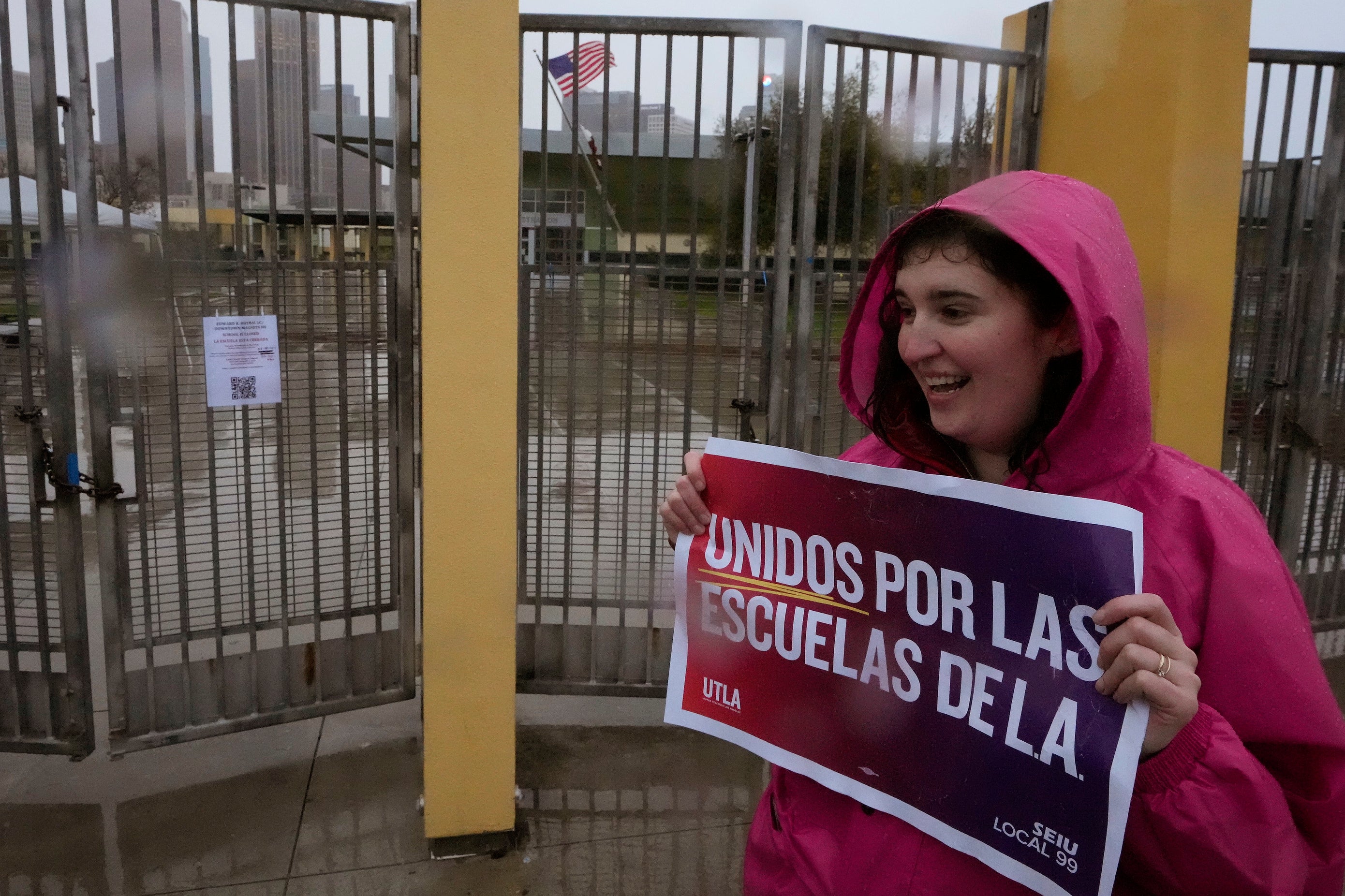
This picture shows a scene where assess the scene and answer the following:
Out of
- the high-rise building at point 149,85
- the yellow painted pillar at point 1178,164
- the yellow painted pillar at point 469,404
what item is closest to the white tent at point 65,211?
the high-rise building at point 149,85

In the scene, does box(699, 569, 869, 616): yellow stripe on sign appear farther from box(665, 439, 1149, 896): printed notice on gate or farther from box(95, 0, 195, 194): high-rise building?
box(95, 0, 195, 194): high-rise building

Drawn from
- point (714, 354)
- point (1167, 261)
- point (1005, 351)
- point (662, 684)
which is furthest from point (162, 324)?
point (1167, 261)

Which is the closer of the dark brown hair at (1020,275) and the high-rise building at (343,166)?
the dark brown hair at (1020,275)

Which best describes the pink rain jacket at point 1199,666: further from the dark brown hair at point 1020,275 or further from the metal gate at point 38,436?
the metal gate at point 38,436

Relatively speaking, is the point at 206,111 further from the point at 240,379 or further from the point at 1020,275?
the point at 1020,275

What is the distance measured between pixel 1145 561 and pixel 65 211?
3.16 meters

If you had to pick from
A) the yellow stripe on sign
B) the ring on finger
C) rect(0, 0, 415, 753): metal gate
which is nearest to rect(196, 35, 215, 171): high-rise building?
rect(0, 0, 415, 753): metal gate

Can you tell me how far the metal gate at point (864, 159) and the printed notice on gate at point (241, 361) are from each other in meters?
1.73

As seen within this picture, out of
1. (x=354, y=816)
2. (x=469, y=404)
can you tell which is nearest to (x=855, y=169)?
(x=469, y=404)

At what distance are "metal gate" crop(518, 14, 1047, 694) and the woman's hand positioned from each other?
161 cm

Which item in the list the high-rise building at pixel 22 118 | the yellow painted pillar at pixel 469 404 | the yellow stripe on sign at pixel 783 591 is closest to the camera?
the yellow stripe on sign at pixel 783 591

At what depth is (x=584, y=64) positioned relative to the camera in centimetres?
332

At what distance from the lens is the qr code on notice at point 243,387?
10.6 ft

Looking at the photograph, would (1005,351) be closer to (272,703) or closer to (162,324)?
(162,324)
